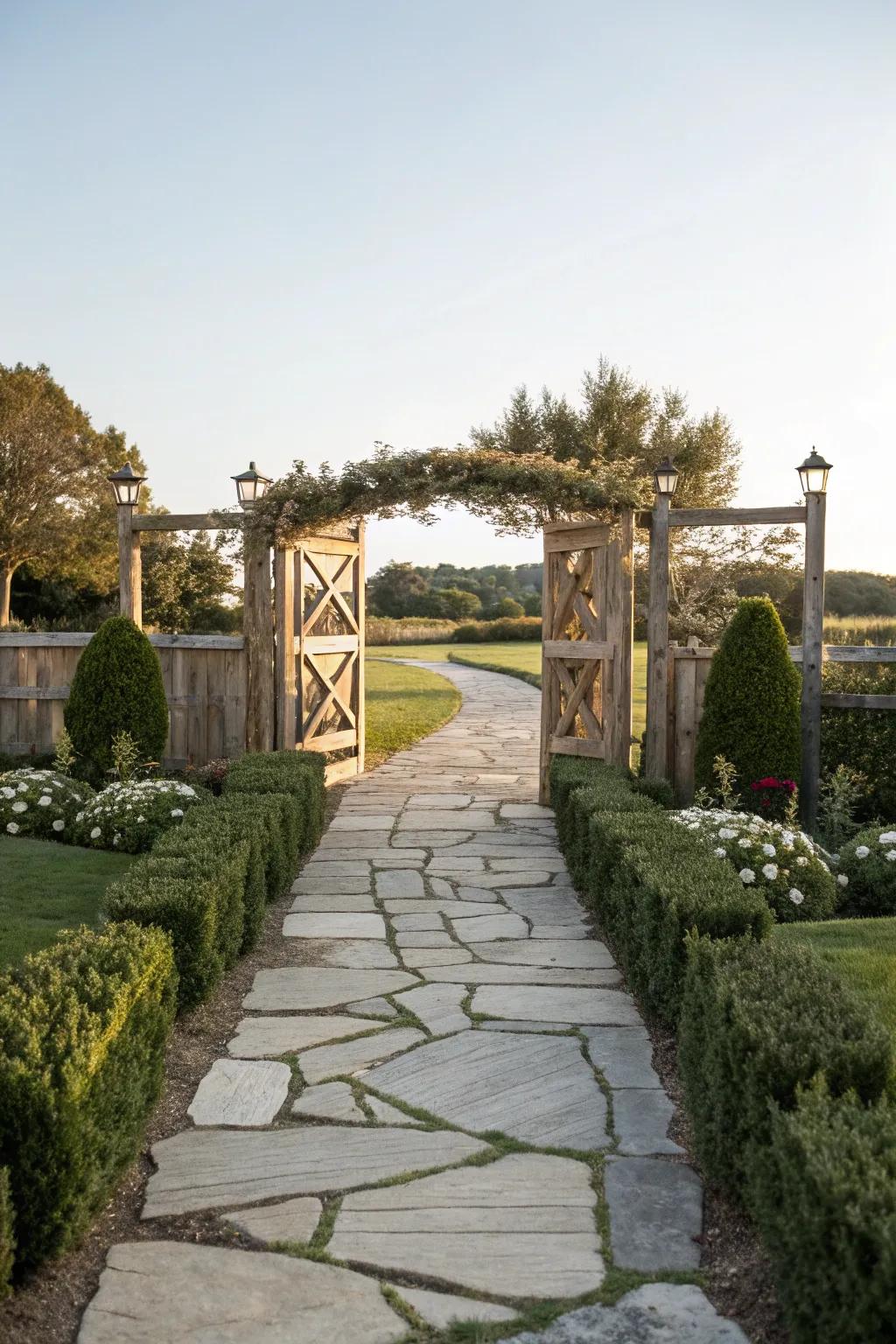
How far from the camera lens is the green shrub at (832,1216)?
1787 millimetres

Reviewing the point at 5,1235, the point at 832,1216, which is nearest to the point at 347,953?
the point at 5,1235

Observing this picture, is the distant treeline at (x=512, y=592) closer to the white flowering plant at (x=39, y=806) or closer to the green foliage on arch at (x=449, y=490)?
the green foliage on arch at (x=449, y=490)

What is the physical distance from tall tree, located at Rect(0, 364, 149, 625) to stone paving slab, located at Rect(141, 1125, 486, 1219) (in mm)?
26272

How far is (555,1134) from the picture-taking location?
3.14 metres

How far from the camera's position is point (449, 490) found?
8.38 meters

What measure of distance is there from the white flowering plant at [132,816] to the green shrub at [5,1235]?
4.53 meters

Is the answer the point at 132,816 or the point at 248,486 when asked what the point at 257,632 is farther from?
the point at 132,816

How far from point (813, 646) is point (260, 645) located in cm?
471

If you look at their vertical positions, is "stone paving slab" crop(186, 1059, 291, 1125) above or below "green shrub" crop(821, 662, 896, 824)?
below

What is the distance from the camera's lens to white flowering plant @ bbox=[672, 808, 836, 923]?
5320 millimetres

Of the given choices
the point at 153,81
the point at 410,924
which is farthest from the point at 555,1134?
the point at 153,81

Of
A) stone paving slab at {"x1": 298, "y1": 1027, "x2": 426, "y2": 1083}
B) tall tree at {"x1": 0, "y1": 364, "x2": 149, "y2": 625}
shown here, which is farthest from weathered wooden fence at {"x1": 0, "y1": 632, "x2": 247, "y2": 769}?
tall tree at {"x1": 0, "y1": 364, "x2": 149, "y2": 625}

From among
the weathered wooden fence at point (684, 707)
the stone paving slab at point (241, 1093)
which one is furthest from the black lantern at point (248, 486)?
the stone paving slab at point (241, 1093)

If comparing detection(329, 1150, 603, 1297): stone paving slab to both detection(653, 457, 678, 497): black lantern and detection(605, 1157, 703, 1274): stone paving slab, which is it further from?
detection(653, 457, 678, 497): black lantern
